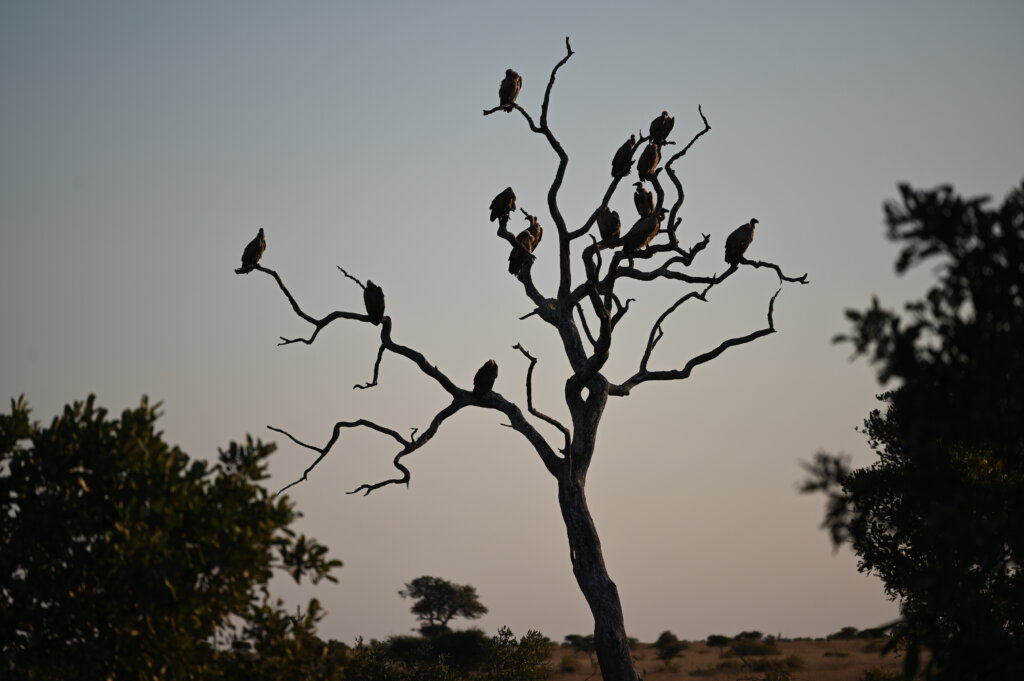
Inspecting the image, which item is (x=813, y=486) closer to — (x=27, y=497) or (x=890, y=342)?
(x=890, y=342)

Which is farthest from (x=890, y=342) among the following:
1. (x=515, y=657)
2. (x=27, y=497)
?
(x=515, y=657)

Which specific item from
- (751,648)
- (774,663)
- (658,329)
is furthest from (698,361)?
(751,648)

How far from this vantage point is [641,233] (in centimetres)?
1678

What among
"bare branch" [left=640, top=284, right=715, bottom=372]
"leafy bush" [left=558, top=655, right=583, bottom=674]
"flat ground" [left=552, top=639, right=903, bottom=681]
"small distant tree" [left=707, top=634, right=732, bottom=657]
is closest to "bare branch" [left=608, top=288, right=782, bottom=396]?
"bare branch" [left=640, top=284, right=715, bottom=372]

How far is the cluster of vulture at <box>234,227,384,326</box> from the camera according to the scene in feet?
50.6

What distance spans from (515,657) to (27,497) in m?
16.7

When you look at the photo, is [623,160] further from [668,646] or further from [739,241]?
[668,646]

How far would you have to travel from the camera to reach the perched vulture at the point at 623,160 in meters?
17.1

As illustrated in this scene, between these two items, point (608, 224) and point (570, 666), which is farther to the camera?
point (570, 666)

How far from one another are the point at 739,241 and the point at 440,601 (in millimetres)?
34634

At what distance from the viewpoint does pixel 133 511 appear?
942cm

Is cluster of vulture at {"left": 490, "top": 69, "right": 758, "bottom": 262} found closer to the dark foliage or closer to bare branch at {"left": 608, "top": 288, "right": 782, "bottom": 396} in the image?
bare branch at {"left": 608, "top": 288, "right": 782, "bottom": 396}

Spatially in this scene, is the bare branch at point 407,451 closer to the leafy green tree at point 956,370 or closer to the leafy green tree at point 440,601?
the leafy green tree at point 956,370

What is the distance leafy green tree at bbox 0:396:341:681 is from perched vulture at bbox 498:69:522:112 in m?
8.65
